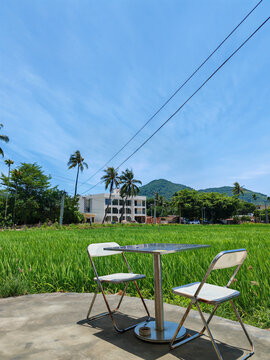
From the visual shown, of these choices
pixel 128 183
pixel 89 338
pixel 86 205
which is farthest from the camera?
pixel 86 205

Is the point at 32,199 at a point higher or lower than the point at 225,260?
higher

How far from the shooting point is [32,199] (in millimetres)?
38250

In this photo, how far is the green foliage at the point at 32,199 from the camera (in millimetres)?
37250

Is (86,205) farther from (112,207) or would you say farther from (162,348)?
(162,348)

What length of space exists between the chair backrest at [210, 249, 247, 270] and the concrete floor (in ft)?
2.02

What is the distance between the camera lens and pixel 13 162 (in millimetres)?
41188

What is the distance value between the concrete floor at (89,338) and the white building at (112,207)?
2344 inches

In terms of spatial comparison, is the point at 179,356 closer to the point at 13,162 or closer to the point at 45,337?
the point at 45,337

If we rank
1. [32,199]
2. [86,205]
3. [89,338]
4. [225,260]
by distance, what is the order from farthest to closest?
[86,205]
[32,199]
[89,338]
[225,260]

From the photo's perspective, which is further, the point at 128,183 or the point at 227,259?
the point at 128,183

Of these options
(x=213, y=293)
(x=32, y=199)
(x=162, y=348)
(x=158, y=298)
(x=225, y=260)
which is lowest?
(x=162, y=348)

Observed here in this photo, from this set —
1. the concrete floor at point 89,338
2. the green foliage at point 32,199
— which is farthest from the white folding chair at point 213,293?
the green foliage at point 32,199

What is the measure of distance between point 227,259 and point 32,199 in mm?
39513

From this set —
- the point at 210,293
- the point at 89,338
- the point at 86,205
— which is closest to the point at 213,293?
the point at 210,293
